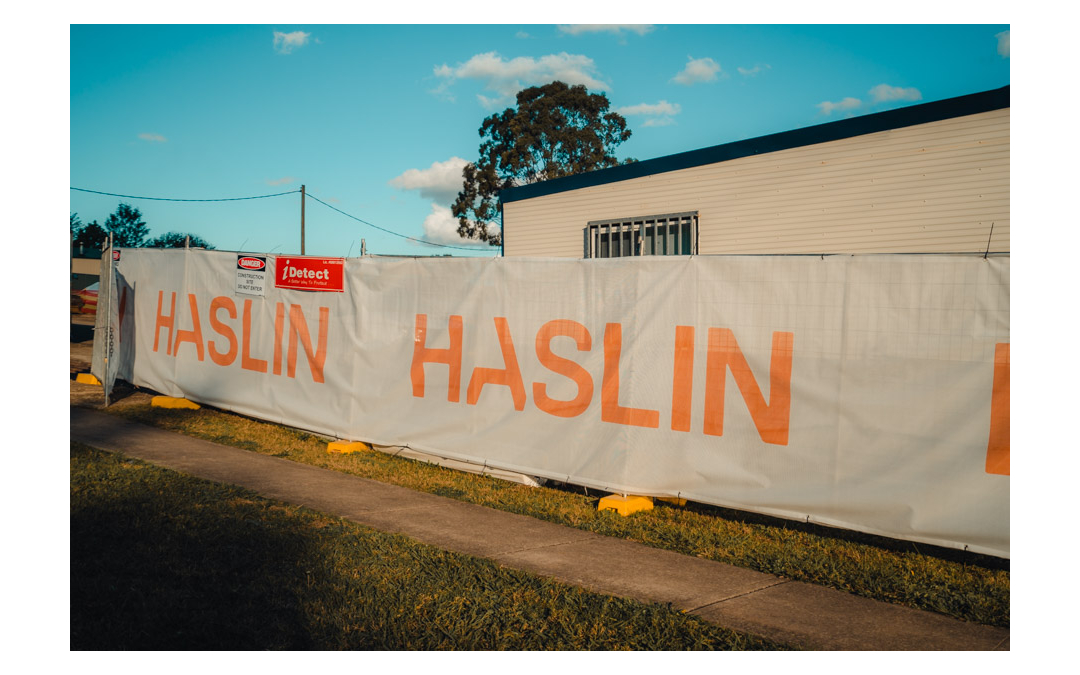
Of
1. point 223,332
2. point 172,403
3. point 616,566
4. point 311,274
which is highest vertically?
point 311,274

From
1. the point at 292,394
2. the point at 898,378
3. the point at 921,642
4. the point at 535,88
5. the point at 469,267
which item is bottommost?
the point at 921,642

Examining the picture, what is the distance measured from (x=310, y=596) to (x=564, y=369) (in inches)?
121

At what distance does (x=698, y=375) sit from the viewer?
18.6ft

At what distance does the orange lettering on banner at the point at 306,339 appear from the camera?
8.34 metres

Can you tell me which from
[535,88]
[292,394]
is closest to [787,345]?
[292,394]

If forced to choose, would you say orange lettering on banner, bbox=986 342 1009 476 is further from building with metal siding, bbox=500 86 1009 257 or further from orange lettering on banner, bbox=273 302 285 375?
orange lettering on banner, bbox=273 302 285 375

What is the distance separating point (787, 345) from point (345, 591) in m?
3.39

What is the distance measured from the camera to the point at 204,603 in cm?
371

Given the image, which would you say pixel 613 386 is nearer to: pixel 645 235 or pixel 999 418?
pixel 999 418

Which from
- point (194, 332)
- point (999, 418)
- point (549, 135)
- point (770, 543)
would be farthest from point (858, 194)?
point (549, 135)

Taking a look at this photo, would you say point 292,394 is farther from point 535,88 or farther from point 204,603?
point 535,88

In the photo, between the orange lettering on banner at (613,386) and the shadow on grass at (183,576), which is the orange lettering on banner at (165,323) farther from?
the orange lettering on banner at (613,386)

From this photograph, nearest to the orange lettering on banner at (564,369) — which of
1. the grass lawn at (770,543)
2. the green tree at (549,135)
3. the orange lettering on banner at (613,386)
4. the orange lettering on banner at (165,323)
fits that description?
the orange lettering on banner at (613,386)

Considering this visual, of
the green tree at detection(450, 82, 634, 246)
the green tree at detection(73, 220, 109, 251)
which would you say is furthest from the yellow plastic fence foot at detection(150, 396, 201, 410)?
the green tree at detection(73, 220, 109, 251)
